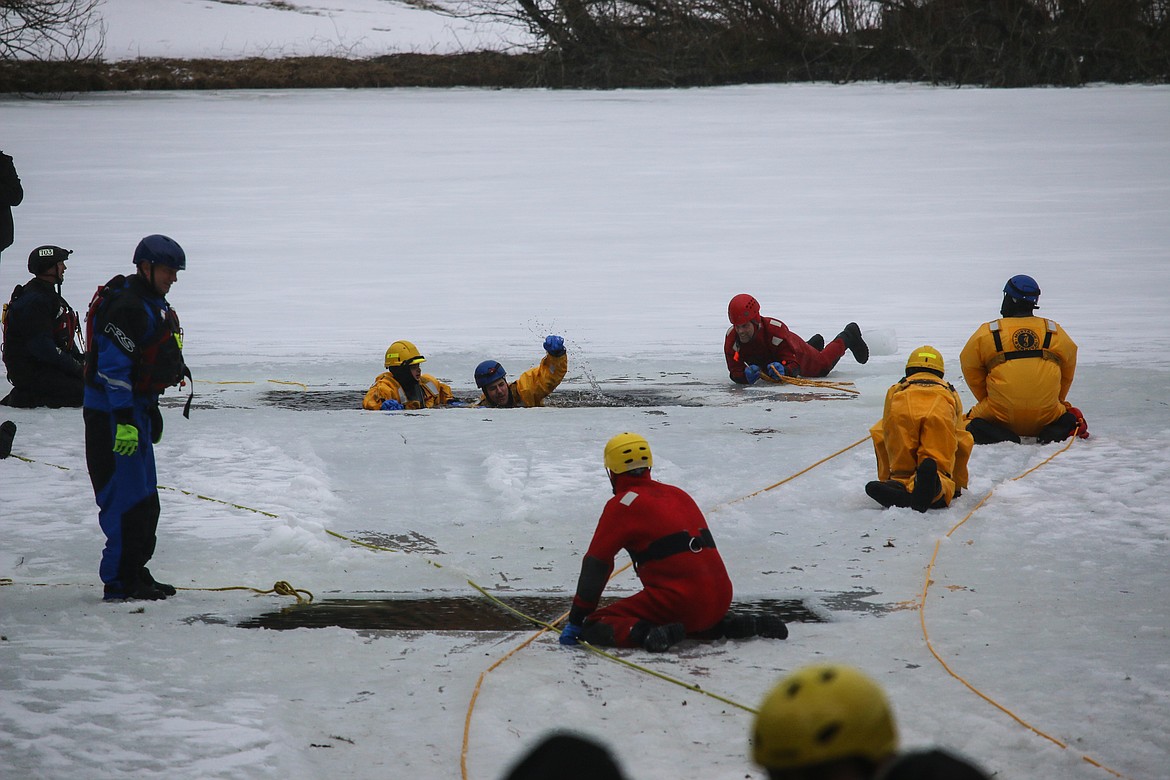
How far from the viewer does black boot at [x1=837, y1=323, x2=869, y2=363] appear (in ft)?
35.8

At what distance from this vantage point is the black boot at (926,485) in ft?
20.9

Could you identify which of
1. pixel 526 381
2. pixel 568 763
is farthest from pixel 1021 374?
pixel 568 763

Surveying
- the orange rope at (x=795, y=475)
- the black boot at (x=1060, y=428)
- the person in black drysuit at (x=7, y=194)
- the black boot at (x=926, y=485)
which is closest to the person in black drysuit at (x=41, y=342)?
the person in black drysuit at (x=7, y=194)

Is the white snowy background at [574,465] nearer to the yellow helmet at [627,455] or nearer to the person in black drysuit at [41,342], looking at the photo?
the person in black drysuit at [41,342]

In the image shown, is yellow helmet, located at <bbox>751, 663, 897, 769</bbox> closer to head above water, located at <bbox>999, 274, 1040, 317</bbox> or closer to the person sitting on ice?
head above water, located at <bbox>999, 274, 1040, 317</bbox>

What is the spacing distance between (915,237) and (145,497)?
13.9m

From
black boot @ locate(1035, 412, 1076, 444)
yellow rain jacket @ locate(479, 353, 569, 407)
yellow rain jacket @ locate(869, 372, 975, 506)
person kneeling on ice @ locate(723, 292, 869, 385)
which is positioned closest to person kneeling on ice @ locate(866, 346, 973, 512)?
yellow rain jacket @ locate(869, 372, 975, 506)

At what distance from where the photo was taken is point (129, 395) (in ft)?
16.5

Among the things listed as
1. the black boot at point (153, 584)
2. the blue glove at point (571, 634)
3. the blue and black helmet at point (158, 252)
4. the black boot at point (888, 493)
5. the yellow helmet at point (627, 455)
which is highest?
the blue and black helmet at point (158, 252)

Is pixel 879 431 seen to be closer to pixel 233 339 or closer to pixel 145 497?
pixel 145 497

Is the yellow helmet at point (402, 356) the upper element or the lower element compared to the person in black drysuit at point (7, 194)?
lower

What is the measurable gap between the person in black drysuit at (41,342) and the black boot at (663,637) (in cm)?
598

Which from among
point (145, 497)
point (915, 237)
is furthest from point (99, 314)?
point (915, 237)

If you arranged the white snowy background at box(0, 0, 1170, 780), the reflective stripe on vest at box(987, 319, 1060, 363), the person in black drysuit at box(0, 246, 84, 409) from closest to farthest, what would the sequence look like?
the white snowy background at box(0, 0, 1170, 780), the reflective stripe on vest at box(987, 319, 1060, 363), the person in black drysuit at box(0, 246, 84, 409)
